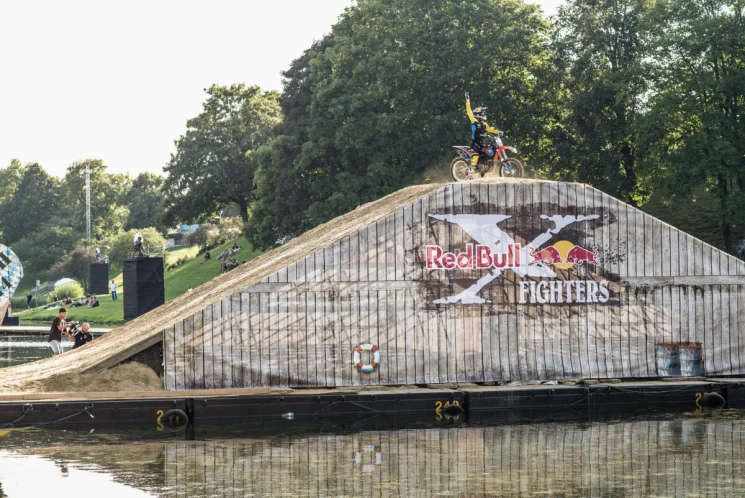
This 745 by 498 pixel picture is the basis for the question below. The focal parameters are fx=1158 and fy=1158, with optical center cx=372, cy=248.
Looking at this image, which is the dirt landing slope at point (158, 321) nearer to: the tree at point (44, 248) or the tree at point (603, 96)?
the tree at point (603, 96)

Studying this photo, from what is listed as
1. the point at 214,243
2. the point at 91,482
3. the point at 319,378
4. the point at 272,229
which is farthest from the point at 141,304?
the point at 214,243

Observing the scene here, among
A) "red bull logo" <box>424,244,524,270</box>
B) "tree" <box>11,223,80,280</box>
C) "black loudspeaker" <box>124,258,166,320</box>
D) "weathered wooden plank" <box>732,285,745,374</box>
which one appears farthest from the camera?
"tree" <box>11,223,80,280</box>

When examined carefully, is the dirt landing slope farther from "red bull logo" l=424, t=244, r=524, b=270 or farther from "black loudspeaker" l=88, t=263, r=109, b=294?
"black loudspeaker" l=88, t=263, r=109, b=294

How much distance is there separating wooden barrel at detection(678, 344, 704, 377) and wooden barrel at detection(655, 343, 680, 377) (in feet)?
0.43

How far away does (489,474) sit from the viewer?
2145 centimetres

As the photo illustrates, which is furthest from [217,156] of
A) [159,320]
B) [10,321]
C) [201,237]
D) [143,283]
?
[159,320]

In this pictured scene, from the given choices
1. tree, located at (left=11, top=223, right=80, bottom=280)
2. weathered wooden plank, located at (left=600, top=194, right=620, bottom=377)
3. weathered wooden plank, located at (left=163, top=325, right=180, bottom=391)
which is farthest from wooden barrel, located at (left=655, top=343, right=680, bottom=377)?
tree, located at (left=11, top=223, right=80, bottom=280)

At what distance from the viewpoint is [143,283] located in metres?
61.9

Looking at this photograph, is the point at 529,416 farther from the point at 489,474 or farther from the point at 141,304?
the point at 141,304

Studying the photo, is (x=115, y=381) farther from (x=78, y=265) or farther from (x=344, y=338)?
(x=78, y=265)

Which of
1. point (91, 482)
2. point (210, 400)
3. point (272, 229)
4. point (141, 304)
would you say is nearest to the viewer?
point (91, 482)

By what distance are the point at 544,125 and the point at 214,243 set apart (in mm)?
52835

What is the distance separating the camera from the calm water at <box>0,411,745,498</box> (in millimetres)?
20203

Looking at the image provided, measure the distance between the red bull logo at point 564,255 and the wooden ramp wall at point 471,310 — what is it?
10cm
